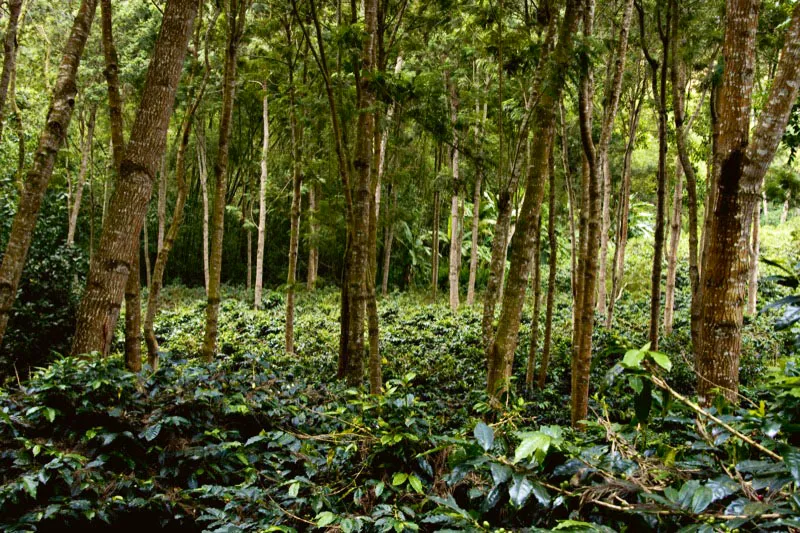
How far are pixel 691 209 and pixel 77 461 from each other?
6857 millimetres

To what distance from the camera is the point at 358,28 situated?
197 inches

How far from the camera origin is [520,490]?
1373 mm

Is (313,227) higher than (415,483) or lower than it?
higher

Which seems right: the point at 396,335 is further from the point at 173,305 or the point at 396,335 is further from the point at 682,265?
the point at 682,265

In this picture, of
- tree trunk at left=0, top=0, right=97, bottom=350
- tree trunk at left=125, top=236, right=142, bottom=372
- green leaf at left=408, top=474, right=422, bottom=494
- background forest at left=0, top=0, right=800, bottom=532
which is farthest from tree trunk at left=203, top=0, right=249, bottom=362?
green leaf at left=408, top=474, right=422, bottom=494

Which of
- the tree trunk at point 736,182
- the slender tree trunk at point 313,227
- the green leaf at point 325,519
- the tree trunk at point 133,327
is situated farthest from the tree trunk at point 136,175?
the slender tree trunk at point 313,227

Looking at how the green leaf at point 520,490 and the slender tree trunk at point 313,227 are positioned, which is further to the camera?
the slender tree trunk at point 313,227

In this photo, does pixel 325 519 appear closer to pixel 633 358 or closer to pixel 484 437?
pixel 484 437

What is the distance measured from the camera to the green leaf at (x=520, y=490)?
4.44 feet

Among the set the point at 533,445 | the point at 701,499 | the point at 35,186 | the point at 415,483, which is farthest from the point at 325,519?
the point at 35,186

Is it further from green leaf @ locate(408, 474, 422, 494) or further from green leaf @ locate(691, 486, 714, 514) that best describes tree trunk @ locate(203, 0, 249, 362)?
green leaf @ locate(691, 486, 714, 514)

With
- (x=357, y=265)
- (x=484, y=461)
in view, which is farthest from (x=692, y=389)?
(x=484, y=461)

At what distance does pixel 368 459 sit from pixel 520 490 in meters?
1.00

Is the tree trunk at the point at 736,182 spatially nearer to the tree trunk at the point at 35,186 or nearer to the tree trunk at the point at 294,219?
the tree trunk at the point at 35,186
